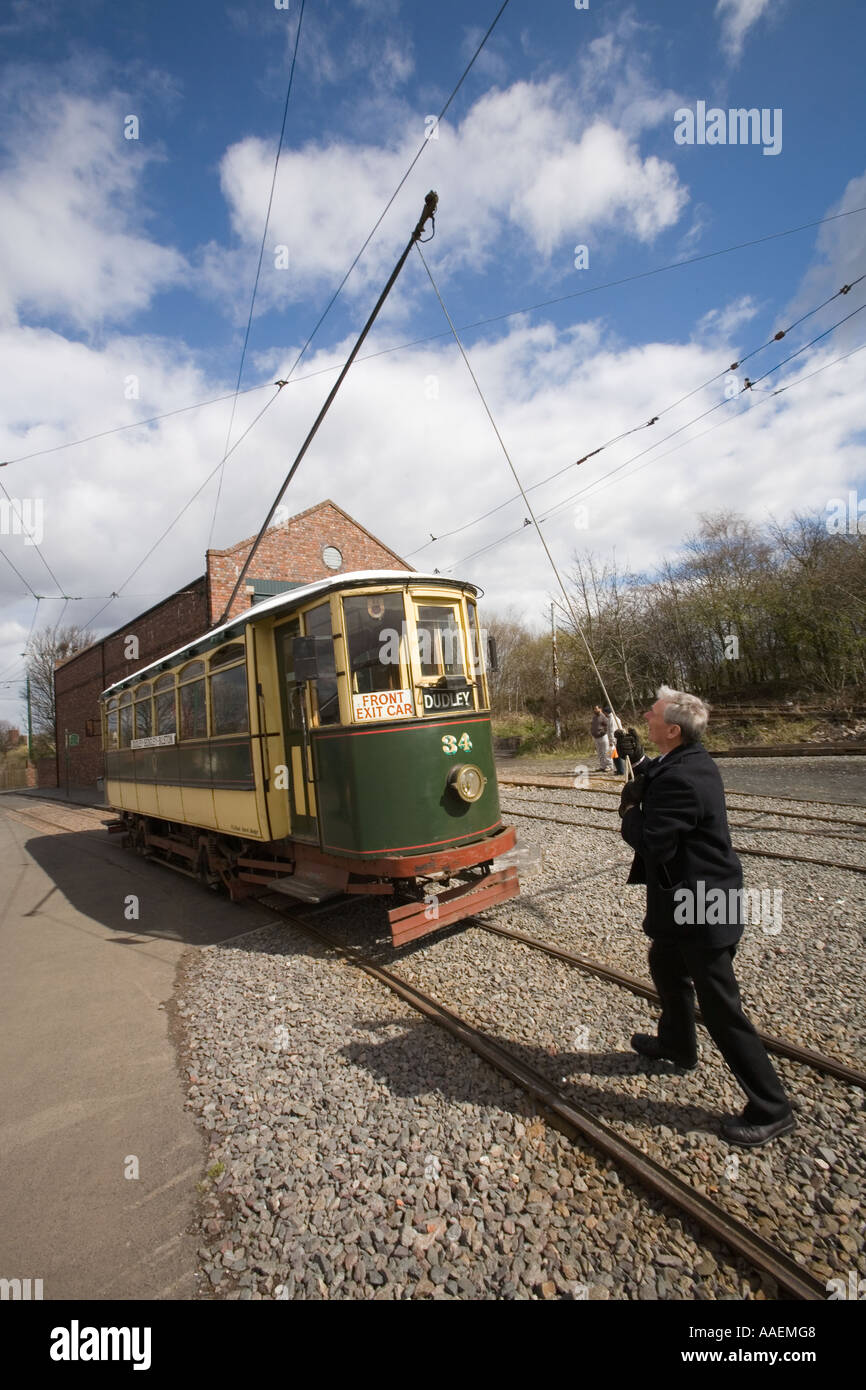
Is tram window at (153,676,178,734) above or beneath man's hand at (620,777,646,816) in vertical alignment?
above

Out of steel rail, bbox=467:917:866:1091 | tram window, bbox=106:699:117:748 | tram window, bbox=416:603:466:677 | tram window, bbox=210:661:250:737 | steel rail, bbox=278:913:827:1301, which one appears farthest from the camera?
tram window, bbox=106:699:117:748

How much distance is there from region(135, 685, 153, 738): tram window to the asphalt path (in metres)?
3.11

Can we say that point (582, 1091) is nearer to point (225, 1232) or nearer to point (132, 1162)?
point (225, 1232)

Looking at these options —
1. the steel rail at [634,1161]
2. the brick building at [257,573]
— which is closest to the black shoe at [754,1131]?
the steel rail at [634,1161]

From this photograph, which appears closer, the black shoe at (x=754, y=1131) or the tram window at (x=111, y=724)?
the black shoe at (x=754, y=1131)

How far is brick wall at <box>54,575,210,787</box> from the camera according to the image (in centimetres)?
1891

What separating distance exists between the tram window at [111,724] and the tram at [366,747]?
6.71 m

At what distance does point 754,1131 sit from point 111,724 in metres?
13.4

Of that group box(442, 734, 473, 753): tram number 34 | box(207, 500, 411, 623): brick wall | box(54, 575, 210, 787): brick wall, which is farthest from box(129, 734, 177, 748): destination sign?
box(54, 575, 210, 787): brick wall

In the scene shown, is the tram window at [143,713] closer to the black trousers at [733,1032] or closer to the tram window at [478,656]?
the tram window at [478,656]

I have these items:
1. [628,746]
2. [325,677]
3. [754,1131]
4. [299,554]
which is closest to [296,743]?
[325,677]

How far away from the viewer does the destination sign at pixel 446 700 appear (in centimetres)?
542
